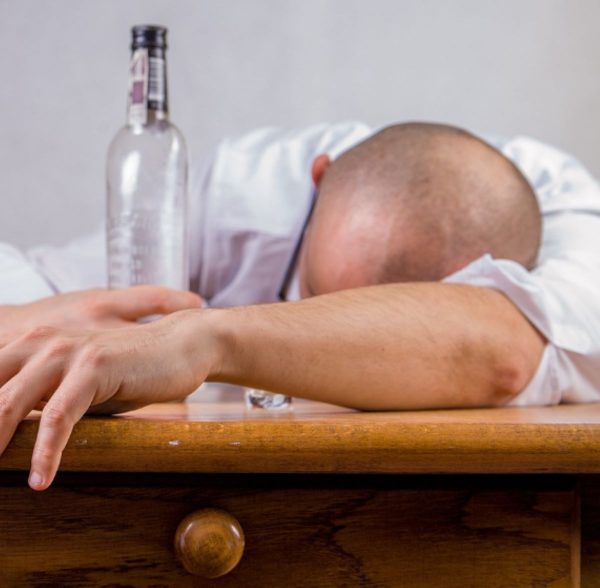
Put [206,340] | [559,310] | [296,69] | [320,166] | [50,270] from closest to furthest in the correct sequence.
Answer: [206,340] → [559,310] → [320,166] → [50,270] → [296,69]

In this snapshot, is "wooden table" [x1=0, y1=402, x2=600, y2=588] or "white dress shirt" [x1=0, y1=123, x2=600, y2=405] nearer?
"wooden table" [x1=0, y1=402, x2=600, y2=588]

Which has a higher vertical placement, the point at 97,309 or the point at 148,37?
the point at 148,37

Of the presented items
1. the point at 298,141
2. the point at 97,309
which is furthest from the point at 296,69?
the point at 97,309

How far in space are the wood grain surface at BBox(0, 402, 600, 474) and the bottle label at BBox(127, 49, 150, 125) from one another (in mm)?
417

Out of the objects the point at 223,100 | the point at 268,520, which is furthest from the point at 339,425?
the point at 223,100

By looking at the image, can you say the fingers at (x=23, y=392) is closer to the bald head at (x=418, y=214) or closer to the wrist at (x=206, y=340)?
the wrist at (x=206, y=340)

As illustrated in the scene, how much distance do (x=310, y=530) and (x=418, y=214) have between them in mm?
481

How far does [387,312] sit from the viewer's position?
30.1 inches

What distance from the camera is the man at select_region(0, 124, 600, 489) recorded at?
54 centimetres

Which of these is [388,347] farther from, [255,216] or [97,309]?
[255,216]

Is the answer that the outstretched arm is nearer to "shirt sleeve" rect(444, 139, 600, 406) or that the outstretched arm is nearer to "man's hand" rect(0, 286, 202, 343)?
"shirt sleeve" rect(444, 139, 600, 406)

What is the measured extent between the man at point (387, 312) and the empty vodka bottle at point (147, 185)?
0.08 metres

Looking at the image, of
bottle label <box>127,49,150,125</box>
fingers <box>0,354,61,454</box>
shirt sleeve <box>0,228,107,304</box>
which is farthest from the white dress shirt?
fingers <box>0,354,61,454</box>

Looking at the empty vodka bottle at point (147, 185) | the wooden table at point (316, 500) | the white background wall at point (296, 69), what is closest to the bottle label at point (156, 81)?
the empty vodka bottle at point (147, 185)
